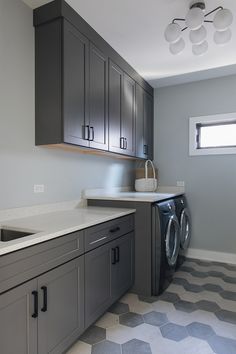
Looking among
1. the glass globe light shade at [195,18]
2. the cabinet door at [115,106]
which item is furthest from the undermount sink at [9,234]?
the glass globe light shade at [195,18]

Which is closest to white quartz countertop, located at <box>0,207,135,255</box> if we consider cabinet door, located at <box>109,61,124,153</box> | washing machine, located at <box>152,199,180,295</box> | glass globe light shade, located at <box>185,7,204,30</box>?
washing machine, located at <box>152,199,180,295</box>

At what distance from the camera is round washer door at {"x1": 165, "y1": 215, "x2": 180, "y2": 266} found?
2494 millimetres

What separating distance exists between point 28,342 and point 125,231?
3.92 ft

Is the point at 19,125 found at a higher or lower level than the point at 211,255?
higher

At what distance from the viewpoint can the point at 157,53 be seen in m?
2.70

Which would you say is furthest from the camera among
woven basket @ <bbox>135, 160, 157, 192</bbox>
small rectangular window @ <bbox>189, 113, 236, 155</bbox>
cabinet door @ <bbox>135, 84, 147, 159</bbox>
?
woven basket @ <bbox>135, 160, 157, 192</bbox>

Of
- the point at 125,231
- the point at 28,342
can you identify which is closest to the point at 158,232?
the point at 125,231

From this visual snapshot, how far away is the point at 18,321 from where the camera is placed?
1180 mm

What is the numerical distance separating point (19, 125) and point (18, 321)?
1356 mm

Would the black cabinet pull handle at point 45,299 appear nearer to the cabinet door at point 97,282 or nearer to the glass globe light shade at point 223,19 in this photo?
the cabinet door at point 97,282

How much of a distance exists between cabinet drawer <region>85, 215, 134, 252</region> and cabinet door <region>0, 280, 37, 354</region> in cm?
53

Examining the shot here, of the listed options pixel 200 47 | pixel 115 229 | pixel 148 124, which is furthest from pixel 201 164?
pixel 115 229

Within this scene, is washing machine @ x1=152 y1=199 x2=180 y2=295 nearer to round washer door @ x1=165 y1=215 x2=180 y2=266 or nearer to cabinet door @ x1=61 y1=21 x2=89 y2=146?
round washer door @ x1=165 y1=215 x2=180 y2=266

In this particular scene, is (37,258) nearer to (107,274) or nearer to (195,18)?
(107,274)
